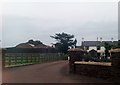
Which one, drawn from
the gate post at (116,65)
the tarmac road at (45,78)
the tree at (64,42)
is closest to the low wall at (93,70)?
the tarmac road at (45,78)

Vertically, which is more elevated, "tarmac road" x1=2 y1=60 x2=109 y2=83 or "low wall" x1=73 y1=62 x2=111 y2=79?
"low wall" x1=73 y1=62 x2=111 y2=79

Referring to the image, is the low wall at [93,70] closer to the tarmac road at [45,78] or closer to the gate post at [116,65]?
the tarmac road at [45,78]

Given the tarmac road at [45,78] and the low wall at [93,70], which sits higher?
the low wall at [93,70]

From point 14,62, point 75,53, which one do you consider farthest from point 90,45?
point 75,53

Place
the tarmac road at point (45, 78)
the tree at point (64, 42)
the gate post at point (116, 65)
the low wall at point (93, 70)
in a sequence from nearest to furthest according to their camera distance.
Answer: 1. the gate post at point (116, 65)
2. the low wall at point (93, 70)
3. the tarmac road at point (45, 78)
4. the tree at point (64, 42)

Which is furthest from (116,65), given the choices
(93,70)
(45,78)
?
(45,78)

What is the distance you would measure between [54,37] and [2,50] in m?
74.4

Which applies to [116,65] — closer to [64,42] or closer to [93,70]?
[93,70]

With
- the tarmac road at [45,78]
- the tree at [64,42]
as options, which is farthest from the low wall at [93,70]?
the tree at [64,42]

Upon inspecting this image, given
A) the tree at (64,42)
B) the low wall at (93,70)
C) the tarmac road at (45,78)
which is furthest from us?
the tree at (64,42)

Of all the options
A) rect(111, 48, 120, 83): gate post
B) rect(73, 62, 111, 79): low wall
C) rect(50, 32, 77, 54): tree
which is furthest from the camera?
rect(50, 32, 77, 54): tree

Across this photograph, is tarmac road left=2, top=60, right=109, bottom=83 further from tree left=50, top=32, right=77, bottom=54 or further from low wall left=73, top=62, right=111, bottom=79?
tree left=50, top=32, right=77, bottom=54

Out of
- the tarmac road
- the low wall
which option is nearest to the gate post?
the low wall

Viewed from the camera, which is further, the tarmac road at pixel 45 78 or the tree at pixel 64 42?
the tree at pixel 64 42
